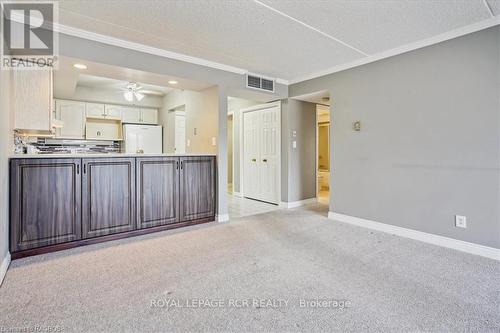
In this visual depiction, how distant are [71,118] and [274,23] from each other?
5053mm

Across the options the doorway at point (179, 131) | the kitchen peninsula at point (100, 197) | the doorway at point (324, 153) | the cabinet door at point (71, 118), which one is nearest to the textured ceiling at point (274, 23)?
the kitchen peninsula at point (100, 197)

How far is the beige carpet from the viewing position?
159 cm

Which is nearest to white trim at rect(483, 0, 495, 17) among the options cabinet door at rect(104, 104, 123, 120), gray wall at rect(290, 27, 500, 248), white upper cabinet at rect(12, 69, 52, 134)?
gray wall at rect(290, 27, 500, 248)

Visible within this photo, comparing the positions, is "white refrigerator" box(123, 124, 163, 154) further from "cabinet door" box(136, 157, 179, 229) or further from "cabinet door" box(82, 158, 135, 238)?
"cabinet door" box(82, 158, 135, 238)

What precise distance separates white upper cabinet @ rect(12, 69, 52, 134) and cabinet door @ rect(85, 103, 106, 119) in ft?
10.6

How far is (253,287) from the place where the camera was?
78.4 inches

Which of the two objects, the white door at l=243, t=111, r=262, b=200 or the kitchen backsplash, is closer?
the kitchen backsplash

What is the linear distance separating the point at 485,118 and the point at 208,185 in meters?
3.39

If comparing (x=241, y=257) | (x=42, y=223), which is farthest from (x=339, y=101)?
(x=42, y=223)

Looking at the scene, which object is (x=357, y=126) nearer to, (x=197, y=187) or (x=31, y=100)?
(x=197, y=187)

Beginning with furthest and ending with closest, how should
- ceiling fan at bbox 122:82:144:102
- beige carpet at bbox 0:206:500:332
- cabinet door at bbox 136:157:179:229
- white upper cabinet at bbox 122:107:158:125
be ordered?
white upper cabinet at bbox 122:107:158:125 → ceiling fan at bbox 122:82:144:102 → cabinet door at bbox 136:157:179:229 → beige carpet at bbox 0:206:500:332

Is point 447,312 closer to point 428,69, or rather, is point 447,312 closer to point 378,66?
point 428,69

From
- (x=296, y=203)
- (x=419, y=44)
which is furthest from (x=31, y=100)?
(x=419, y=44)

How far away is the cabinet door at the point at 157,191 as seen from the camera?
3.27m
